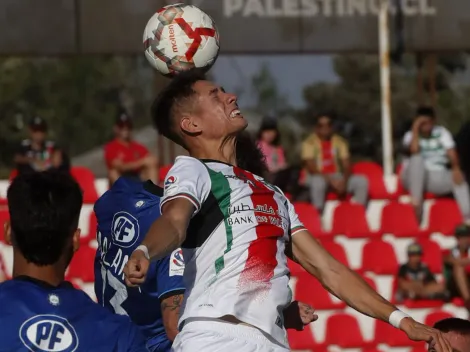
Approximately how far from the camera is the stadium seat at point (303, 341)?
32.5 ft

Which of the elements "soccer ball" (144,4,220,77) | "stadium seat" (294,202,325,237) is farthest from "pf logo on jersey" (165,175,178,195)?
"stadium seat" (294,202,325,237)

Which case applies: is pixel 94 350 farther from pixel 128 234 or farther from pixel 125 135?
pixel 125 135

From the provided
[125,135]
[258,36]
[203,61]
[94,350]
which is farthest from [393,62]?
[94,350]

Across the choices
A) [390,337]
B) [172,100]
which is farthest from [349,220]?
[172,100]

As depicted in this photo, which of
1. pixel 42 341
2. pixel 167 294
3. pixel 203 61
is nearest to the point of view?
pixel 42 341

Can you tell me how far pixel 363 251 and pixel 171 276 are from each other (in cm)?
692

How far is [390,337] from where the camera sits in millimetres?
10148

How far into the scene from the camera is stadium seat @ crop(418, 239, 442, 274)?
10.9 meters

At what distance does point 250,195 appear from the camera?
3.85 meters

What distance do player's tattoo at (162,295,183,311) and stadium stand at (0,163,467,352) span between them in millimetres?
5793

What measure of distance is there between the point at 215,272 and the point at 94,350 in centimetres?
70

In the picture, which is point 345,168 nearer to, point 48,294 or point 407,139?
point 407,139

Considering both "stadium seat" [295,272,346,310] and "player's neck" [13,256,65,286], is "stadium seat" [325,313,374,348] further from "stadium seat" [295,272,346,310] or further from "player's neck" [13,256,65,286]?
"player's neck" [13,256,65,286]

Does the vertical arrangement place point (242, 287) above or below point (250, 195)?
below
